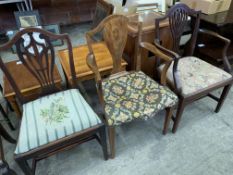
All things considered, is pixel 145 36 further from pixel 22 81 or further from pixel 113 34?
pixel 22 81

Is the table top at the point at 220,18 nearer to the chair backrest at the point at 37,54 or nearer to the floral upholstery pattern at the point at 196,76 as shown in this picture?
the floral upholstery pattern at the point at 196,76

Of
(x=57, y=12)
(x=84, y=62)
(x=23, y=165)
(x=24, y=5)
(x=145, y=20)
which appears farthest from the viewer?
(x=57, y=12)

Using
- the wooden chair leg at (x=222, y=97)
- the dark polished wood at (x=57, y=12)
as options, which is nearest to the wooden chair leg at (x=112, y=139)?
the wooden chair leg at (x=222, y=97)

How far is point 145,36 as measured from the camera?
1.63 metres

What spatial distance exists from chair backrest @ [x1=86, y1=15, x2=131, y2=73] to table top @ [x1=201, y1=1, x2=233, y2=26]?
93 cm

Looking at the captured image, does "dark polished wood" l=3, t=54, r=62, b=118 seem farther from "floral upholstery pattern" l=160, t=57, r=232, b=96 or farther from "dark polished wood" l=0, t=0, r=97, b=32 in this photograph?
"dark polished wood" l=0, t=0, r=97, b=32

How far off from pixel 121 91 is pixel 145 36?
1.97 ft

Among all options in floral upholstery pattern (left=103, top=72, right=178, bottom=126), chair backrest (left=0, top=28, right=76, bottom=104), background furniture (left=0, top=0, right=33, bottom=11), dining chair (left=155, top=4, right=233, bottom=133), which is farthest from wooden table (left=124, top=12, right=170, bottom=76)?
background furniture (left=0, top=0, right=33, bottom=11)

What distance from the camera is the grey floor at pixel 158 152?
1329mm

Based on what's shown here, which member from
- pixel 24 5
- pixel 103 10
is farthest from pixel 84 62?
pixel 24 5

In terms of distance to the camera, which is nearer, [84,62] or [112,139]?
[112,139]

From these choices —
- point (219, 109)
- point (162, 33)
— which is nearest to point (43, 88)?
point (162, 33)

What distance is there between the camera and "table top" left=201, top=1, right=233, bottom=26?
1705mm

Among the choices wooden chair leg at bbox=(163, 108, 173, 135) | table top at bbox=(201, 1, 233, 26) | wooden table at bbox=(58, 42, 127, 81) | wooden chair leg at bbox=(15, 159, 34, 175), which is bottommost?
wooden chair leg at bbox=(163, 108, 173, 135)
